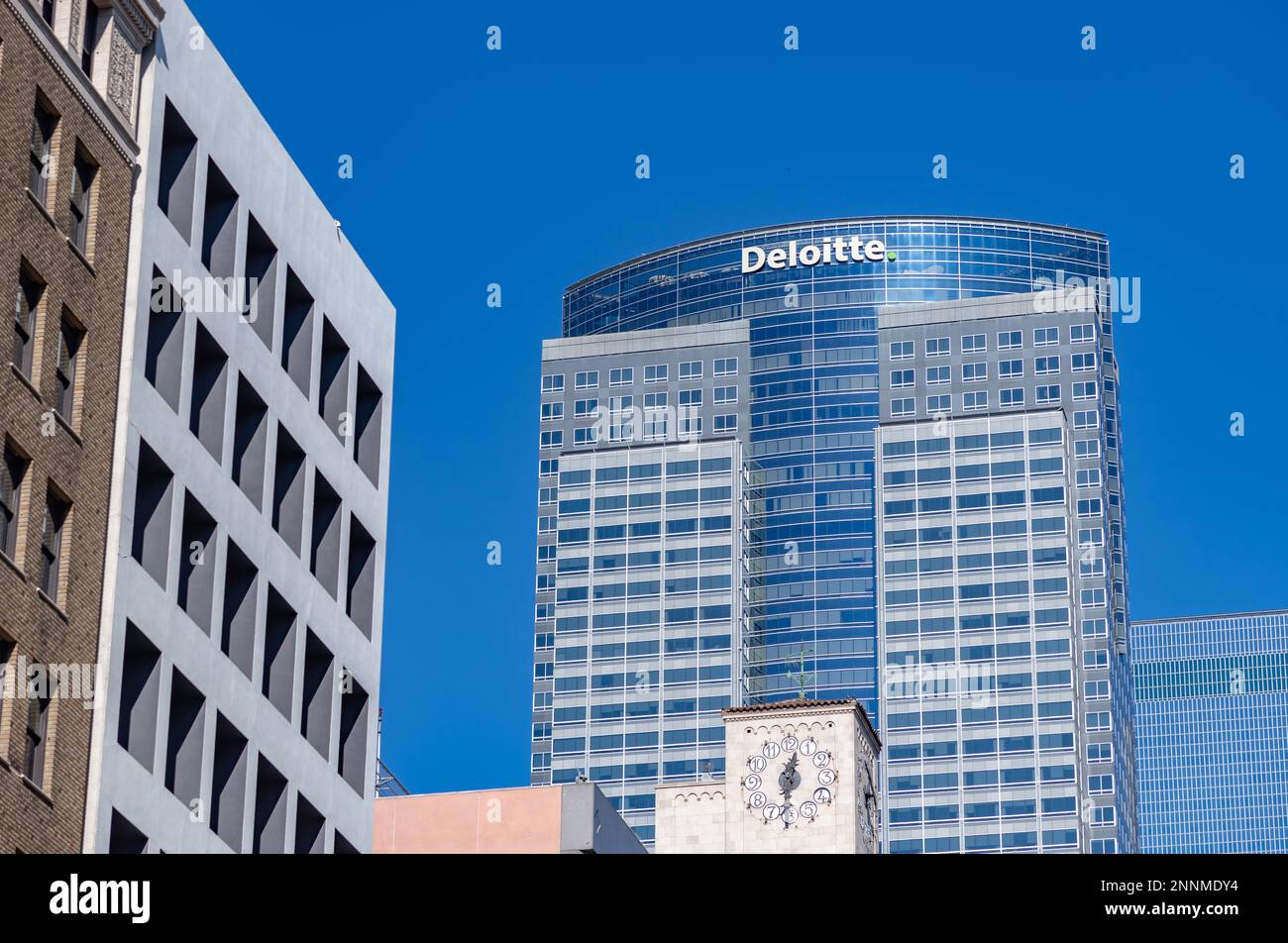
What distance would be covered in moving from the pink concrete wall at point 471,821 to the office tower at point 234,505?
1452cm

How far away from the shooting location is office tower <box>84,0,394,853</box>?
43.8 metres

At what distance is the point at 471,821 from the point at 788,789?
56.9 feet

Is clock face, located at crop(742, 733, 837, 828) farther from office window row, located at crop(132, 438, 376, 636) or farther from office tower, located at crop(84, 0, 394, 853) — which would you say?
office window row, located at crop(132, 438, 376, 636)

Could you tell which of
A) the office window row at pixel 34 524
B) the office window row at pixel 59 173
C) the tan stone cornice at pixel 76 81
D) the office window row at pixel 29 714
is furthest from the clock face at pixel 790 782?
the office window row at pixel 29 714

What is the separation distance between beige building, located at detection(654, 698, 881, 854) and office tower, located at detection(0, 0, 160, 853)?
46.5 metres

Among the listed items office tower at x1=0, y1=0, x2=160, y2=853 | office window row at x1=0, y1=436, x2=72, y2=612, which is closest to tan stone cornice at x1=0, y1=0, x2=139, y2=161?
office tower at x1=0, y1=0, x2=160, y2=853

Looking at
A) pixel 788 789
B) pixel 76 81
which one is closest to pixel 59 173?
pixel 76 81

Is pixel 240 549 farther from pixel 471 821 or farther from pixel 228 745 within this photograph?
pixel 471 821

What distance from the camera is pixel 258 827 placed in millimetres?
50156

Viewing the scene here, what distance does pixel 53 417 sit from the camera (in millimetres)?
→ 40531

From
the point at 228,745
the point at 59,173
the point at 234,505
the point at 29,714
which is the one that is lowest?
the point at 29,714
